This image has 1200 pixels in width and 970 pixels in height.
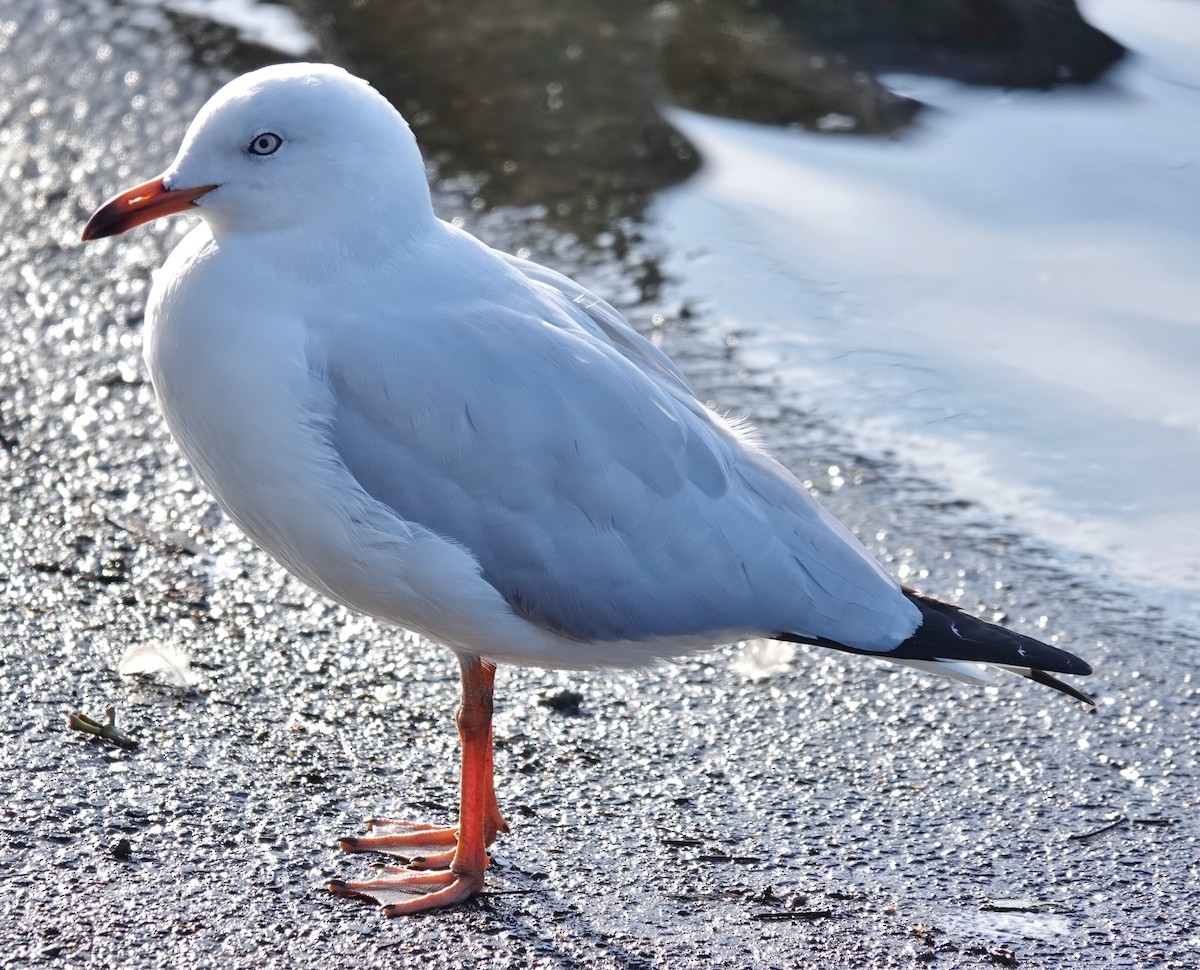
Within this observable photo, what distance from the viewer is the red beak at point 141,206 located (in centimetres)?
287

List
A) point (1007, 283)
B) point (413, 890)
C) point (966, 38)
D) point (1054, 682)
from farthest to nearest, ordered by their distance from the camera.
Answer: point (966, 38), point (1007, 283), point (1054, 682), point (413, 890)

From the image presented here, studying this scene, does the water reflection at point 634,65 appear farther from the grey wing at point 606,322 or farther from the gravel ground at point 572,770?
the grey wing at point 606,322

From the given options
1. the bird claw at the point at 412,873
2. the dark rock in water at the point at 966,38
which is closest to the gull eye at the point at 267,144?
the bird claw at the point at 412,873

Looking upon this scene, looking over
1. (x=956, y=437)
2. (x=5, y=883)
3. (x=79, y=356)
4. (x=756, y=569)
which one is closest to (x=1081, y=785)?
(x=756, y=569)

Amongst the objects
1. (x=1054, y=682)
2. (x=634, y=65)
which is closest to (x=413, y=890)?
(x=1054, y=682)

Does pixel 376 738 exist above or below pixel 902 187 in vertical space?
below

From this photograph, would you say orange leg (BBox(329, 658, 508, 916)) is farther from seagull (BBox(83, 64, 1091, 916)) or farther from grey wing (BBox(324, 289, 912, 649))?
grey wing (BBox(324, 289, 912, 649))

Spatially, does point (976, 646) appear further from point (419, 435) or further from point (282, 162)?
point (282, 162)

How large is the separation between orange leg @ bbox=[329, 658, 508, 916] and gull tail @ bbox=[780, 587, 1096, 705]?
24.6 inches

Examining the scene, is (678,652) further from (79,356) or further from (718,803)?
(79,356)

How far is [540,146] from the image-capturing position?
5.98 meters

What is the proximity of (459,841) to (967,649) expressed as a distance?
3.45 ft

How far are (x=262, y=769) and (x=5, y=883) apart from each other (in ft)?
1.88

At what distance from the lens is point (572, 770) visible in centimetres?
334
